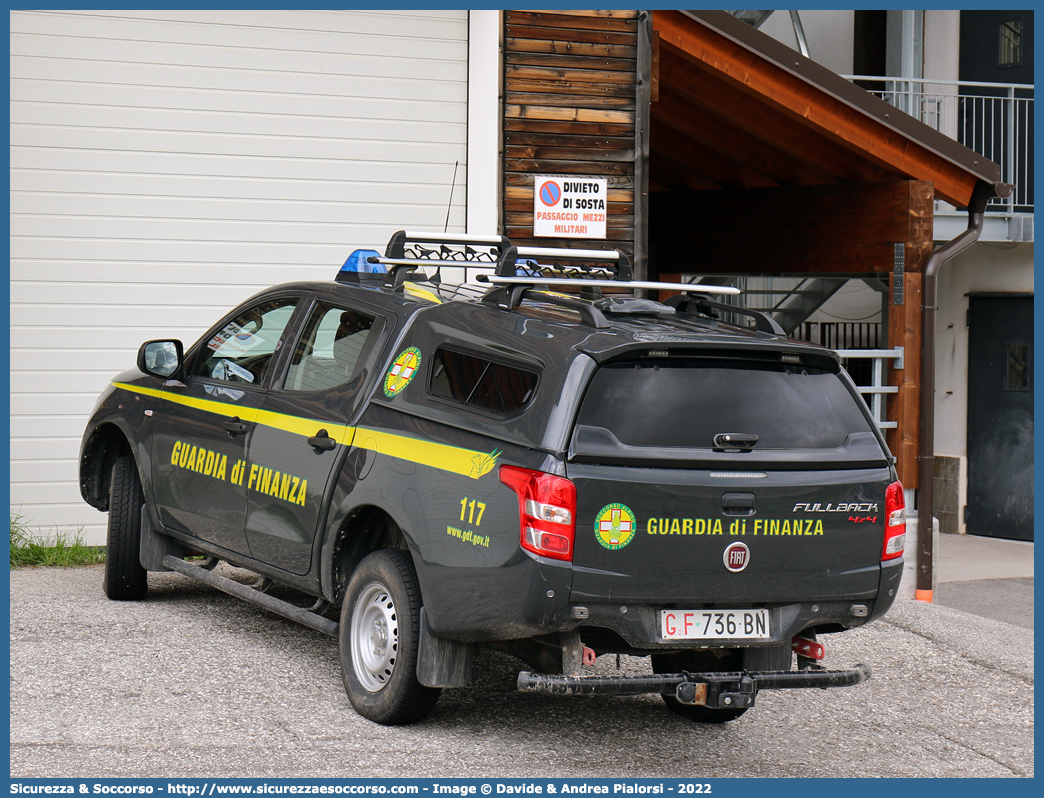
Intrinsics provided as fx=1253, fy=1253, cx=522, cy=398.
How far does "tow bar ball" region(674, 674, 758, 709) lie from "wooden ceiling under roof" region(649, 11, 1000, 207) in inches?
247

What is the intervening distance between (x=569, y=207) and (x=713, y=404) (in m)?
5.29

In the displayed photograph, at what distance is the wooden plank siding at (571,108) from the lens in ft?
31.7

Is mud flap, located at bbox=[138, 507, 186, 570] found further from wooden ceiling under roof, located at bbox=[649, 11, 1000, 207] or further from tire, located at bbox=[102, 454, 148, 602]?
wooden ceiling under roof, located at bbox=[649, 11, 1000, 207]

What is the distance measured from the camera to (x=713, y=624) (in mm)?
4641

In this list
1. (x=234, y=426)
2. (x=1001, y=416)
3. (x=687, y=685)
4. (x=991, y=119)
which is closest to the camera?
(x=687, y=685)

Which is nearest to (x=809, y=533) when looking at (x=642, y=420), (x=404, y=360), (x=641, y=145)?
(x=642, y=420)

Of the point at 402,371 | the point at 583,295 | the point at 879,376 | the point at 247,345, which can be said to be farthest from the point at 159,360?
the point at 879,376

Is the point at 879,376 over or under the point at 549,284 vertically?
under

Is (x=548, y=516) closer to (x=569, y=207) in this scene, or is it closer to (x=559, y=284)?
(x=559, y=284)

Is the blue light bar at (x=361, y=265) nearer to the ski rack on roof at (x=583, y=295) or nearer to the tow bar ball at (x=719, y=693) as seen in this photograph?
the ski rack on roof at (x=583, y=295)

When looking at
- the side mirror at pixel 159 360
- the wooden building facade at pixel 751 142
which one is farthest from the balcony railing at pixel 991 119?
the side mirror at pixel 159 360

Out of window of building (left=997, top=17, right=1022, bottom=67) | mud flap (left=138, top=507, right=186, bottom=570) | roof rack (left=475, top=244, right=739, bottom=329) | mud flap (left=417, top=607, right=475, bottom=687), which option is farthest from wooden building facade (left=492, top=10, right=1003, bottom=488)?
window of building (left=997, top=17, right=1022, bottom=67)

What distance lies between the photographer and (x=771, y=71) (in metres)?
10.0

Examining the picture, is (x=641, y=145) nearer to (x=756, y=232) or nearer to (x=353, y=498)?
(x=756, y=232)
